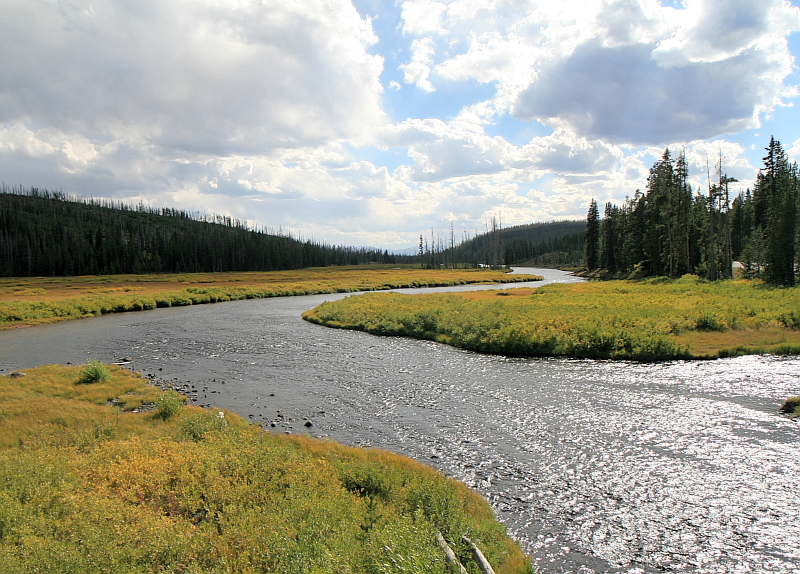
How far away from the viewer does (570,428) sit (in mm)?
15617

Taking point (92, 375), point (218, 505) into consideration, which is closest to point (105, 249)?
point (92, 375)

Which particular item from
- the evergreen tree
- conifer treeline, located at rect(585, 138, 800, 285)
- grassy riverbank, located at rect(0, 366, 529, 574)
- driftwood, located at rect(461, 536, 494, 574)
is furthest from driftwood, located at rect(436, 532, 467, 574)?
the evergreen tree

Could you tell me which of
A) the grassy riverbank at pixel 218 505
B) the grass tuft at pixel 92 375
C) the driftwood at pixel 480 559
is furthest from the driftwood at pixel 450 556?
the grass tuft at pixel 92 375

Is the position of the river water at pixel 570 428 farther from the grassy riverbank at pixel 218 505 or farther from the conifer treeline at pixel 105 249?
the conifer treeline at pixel 105 249

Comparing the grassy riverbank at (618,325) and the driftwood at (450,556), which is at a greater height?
the grassy riverbank at (618,325)

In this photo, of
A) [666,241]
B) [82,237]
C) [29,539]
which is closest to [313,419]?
[29,539]

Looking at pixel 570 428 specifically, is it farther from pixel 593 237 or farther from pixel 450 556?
pixel 593 237

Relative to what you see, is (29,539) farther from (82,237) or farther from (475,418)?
(82,237)

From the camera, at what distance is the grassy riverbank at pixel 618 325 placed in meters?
27.3

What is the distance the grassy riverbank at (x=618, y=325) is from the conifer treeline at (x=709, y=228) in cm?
1457

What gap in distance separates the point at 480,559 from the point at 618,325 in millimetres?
26839

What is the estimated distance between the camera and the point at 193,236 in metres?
170

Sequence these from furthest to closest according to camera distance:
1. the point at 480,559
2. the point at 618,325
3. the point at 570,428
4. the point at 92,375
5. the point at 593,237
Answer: the point at 593,237, the point at 618,325, the point at 92,375, the point at 570,428, the point at 480,559

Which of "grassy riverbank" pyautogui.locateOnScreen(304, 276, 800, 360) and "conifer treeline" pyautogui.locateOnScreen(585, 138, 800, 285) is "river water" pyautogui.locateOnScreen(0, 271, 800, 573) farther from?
"conifer treeline" pyautogui.locateOnScreen(585, 138, 800, 285)
